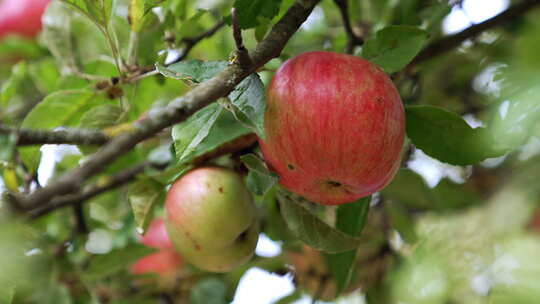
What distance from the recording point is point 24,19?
205 centimetres

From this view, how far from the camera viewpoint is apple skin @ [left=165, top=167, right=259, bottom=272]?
3.43 feet

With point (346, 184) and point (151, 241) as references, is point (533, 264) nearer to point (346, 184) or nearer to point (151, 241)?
point (346, 184)

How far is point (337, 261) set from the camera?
1194 mm

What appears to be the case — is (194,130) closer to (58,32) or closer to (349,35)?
(349,35)

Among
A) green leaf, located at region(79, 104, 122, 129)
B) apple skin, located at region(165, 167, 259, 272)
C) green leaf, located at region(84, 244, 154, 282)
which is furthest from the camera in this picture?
green leaf, located at region(84, 244, 154, 282)

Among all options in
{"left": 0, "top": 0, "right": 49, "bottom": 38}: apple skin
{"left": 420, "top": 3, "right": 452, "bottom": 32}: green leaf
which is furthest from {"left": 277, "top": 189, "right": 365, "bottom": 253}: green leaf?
{"left": 0, "top": 0, "right": 49, "bottom": 38}: apple skin

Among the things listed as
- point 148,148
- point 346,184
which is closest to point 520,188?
point 346,184

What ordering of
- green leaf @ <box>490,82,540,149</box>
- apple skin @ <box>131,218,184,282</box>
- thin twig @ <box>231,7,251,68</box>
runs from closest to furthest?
green leaf @ <box>490,82,540,149</box> → thin twig @ <box>231,7,251,68</box> → apple skin @ <box>131,218,184,282</box>

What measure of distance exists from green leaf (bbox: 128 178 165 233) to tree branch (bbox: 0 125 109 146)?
1.31ft

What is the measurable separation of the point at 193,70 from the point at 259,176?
195 millimetres

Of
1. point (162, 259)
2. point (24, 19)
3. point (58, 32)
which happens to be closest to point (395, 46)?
point (58, 32)

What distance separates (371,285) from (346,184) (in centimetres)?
65

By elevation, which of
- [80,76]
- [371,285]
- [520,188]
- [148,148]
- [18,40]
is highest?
[520,188]

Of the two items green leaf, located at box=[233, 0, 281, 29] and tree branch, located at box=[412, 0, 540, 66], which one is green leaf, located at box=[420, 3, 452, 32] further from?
green leaf, located at box=[233, 0, 281, 29]
